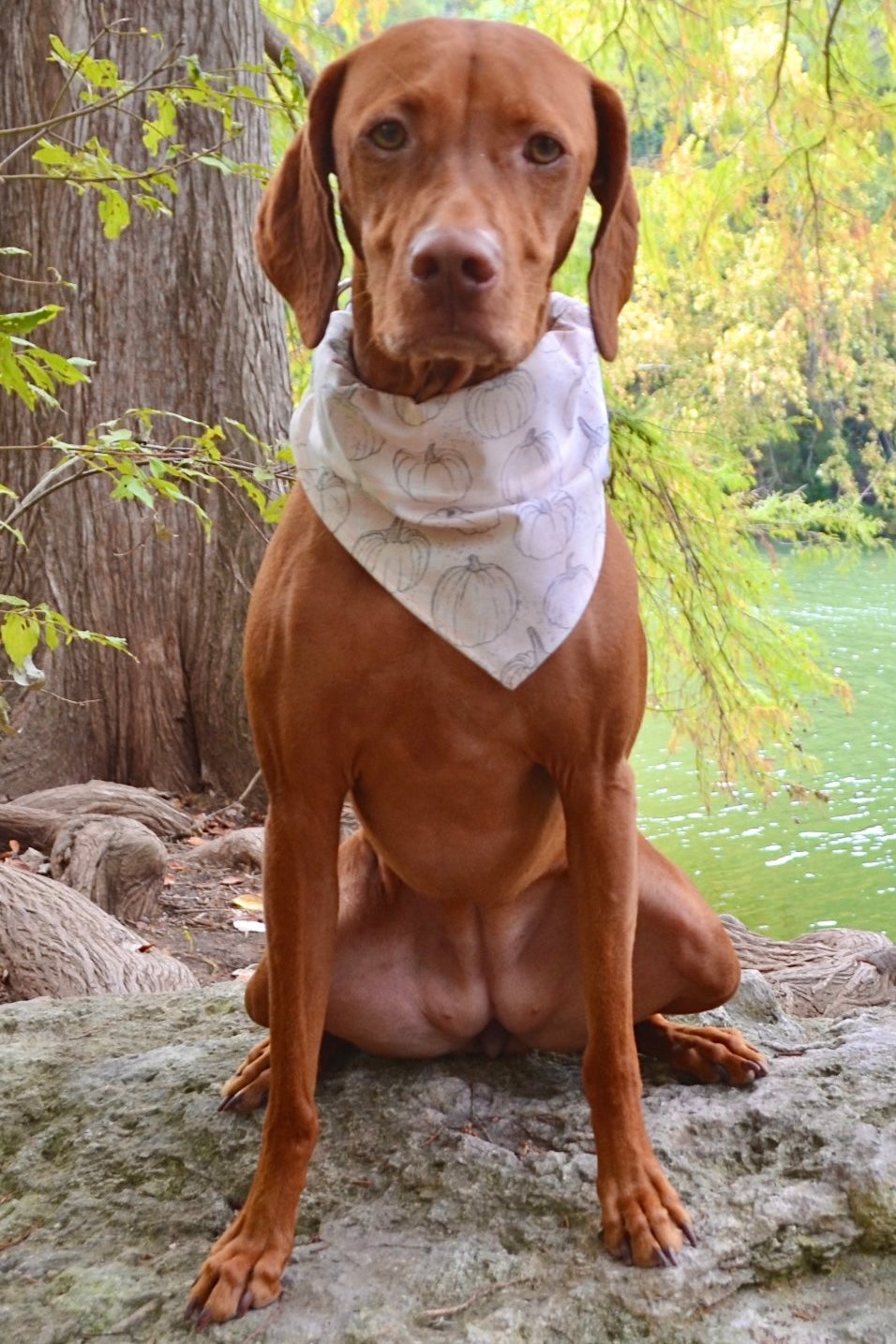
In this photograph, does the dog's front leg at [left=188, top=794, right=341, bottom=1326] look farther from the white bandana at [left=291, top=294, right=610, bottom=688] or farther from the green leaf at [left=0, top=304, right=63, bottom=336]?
the green leaf at [left=0, top=304, right=63, bottom=336]

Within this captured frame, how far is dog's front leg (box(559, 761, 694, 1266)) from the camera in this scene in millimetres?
1974

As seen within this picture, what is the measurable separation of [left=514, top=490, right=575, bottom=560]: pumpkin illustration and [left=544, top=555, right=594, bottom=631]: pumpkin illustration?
4 centimetres

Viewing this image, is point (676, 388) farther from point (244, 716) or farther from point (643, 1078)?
point (643, 1078)

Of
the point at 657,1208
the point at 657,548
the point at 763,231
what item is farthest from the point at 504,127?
the point at 763,231

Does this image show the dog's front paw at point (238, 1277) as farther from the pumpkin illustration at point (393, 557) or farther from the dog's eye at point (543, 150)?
the dog's eye at point (543, 150)

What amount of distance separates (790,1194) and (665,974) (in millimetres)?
457

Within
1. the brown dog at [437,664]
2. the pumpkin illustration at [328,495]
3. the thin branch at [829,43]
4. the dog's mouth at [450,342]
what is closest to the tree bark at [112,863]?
the brown dog at [437,664]

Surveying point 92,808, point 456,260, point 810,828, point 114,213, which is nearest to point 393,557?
point 456,260

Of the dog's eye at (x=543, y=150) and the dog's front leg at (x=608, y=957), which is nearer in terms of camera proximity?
the dog's eye at (x=543, y=150)

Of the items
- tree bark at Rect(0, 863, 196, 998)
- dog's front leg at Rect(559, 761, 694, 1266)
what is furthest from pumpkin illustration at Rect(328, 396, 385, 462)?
tree bark at Rect(0, 863, 196, 998)

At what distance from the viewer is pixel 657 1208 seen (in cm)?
190

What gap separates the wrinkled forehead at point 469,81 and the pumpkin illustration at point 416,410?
1.31 ft

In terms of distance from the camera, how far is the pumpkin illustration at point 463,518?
2.08m

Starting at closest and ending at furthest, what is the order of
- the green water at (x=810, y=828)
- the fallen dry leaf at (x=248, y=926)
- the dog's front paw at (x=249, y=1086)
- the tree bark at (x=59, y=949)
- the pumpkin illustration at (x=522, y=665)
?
the pumpkin illustration at (x=522, y=665), the dog's front paw at (x=249, y=1086), the tree bark at (x=59, y=949), the fallen dry leaf at (x=248, y=926), the green water at (x=810, y=828)
